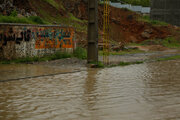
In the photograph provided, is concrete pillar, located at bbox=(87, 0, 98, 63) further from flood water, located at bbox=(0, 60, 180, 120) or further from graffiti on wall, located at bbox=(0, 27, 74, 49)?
flood water, located at bbox=(0, 60, 180, 120)

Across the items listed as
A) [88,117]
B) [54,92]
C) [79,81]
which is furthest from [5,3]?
[88,117]

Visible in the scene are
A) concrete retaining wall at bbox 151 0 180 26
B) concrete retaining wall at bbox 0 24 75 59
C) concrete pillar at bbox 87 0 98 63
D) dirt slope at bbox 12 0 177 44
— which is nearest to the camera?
concrete pillar at bbox 87 0 98 63

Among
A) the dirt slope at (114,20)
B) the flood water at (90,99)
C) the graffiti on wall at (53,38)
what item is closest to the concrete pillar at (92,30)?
the graffiti on wall at (53,38)

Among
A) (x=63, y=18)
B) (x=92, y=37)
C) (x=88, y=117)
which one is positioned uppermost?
(x=63, y=18)

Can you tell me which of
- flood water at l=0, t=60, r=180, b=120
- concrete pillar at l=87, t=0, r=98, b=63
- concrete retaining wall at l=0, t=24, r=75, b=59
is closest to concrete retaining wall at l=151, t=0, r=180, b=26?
concrete retaining wall at l=0, t=24, r=75, b=59

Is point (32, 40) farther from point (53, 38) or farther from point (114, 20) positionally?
point (114, 20)

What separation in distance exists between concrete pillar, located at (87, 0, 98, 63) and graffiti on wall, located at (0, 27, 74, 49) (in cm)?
363

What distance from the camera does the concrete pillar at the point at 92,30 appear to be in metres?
18.0

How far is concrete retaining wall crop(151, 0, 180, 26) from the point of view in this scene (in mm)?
55000

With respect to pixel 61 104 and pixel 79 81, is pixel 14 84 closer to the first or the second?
pixel 79 81

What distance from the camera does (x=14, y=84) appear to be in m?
11.1

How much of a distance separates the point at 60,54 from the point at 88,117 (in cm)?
1450

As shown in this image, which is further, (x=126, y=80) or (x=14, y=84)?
(x=126, y=80)

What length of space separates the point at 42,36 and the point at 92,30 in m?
3.87
